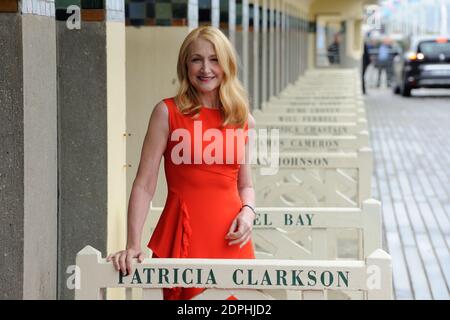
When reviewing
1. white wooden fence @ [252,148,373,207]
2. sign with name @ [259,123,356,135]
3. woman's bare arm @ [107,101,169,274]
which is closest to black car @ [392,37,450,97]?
sign with name @ [259,123,356,135]

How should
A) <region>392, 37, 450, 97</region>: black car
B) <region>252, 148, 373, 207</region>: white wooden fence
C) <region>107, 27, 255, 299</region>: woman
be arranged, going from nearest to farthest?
<region>107, 27, 255, 299</region>: woman, <region>252, 148, 373, 207</region>: white wooden fence, <region>392, 37, 450, 97</region>: black car

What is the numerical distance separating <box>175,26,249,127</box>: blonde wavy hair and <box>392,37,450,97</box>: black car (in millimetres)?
25265

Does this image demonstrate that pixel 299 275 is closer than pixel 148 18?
Yes

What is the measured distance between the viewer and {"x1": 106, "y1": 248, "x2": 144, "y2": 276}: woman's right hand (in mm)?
3299

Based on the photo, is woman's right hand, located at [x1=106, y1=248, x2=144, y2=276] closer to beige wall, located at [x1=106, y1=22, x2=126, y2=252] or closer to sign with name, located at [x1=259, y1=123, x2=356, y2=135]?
beige wall, located at [x1=106, y1=22, x2=126, y2=252]

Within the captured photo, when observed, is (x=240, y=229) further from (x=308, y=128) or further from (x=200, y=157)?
(x=308, y=128)

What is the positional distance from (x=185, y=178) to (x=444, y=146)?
13187 millimetres

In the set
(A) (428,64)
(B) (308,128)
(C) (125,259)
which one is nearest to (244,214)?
(C) (125,259)

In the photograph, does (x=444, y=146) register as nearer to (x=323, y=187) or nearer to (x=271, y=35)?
(x=271, y=35)

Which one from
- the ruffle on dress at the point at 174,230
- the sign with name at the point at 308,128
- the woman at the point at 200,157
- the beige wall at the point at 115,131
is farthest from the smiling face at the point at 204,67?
the sign with name at the point at 308,128

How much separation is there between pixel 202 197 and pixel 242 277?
14.4 inches

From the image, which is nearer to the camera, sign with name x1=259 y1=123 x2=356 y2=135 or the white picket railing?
the white picket railing
